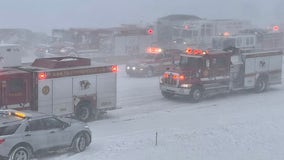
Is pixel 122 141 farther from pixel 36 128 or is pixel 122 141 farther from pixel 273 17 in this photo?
pixel 273 17

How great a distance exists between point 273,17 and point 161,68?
5179 centimetres

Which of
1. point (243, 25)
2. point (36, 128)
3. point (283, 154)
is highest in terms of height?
point (243, 25)

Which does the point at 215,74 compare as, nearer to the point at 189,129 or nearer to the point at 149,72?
the point at 189,129

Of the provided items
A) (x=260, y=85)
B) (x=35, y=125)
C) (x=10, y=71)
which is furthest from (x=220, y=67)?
(x=35, y=125)

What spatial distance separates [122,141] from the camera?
14.9 m

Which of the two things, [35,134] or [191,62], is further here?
[191,62]

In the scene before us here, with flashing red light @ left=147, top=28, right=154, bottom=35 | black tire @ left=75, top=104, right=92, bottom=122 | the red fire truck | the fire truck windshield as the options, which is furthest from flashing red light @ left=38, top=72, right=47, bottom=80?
flashing red light @ left=147, top=28, right=154, bottom=35

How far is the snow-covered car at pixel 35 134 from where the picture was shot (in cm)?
1215

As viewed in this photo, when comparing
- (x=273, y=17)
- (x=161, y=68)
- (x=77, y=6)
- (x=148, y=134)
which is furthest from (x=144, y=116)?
(x=77, y=6)

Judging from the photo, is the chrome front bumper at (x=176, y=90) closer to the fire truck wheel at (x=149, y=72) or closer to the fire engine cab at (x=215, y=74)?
the fire engine cab at (x=215, y=74)

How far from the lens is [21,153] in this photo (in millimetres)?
12352

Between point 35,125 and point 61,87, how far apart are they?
4838 mm

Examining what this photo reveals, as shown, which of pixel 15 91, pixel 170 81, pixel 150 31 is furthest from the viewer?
pixel 150 31

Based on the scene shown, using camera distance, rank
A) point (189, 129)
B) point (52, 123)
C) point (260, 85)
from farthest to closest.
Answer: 1. point (260, 85)
2. point (189, 129)
3. point (52, 123)
